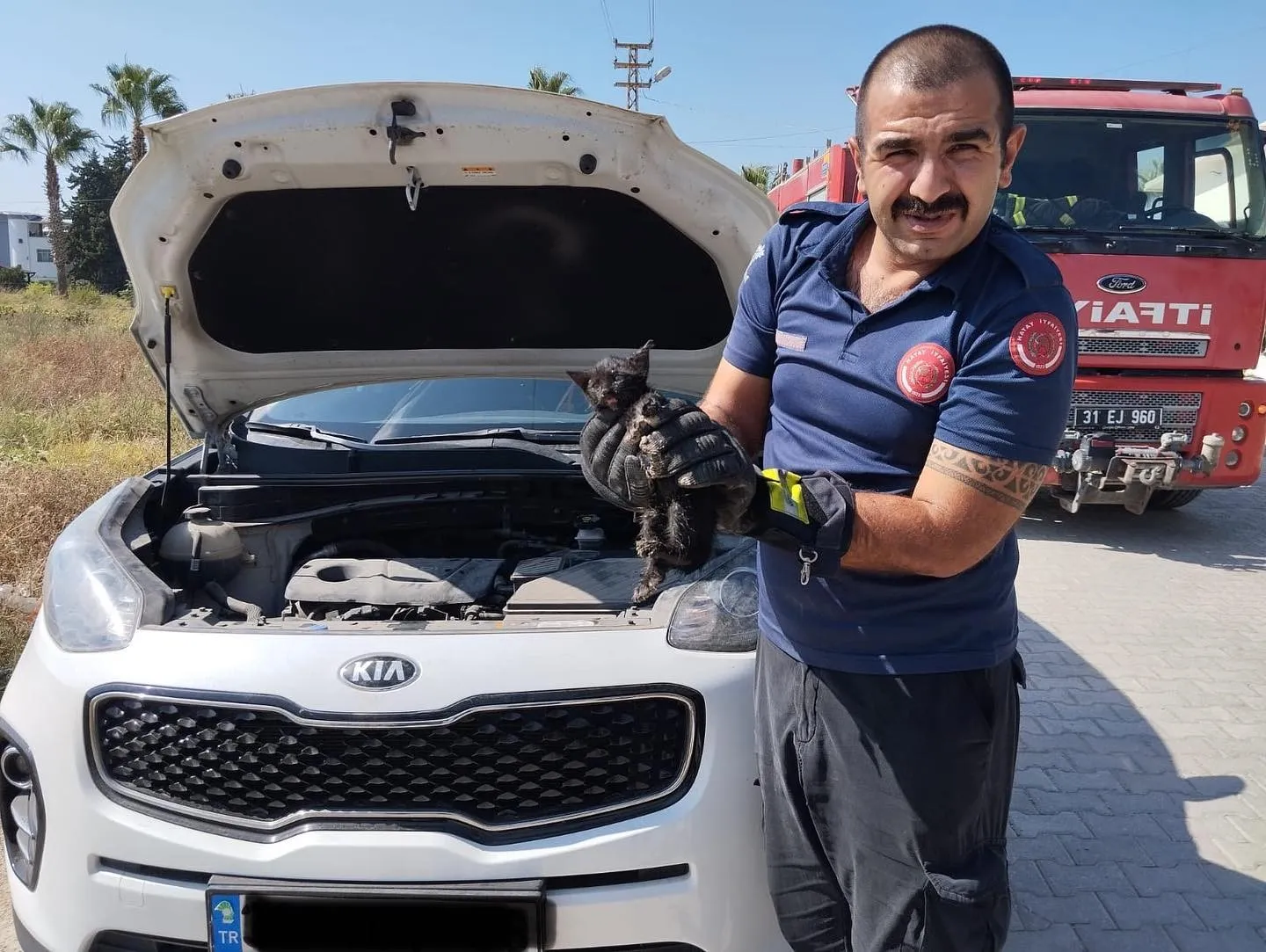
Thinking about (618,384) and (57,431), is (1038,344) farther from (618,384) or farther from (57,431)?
(57,431)

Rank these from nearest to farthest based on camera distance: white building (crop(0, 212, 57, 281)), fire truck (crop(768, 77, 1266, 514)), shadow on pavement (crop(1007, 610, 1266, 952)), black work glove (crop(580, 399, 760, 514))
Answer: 1. black work glove (crop(580, 399, 760, 514))
2. shadow on pavement (crop(1007, 610, 1266, 952))
3. fire truck (crop(768, 77, 1266, 514))
4. white building (crop(0, 212, 57, 281))

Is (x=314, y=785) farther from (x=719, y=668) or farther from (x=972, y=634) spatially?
(x=972, y=634)

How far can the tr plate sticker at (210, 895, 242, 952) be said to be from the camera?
5.21 feet

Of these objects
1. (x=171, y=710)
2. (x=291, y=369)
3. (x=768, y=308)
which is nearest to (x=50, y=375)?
(x=291, y=369)

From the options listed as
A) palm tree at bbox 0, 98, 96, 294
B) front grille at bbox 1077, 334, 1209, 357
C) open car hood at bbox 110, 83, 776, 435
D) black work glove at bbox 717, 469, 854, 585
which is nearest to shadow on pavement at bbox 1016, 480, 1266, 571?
front grille at bbox 1077, 334, 1209, 357

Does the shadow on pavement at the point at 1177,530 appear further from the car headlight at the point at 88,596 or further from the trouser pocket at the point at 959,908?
the car headlight at the point at 88,596

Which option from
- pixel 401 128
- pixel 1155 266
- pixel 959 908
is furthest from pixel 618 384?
pixel 1155 266

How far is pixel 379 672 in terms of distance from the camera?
1689mm

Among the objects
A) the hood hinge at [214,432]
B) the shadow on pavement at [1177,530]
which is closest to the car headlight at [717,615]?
the hood hinge at [214,432]

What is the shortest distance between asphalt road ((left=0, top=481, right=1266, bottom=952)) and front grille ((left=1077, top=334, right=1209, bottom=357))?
4.58 ft

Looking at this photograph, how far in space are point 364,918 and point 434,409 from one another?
2.01 metres

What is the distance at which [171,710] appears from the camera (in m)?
1.72

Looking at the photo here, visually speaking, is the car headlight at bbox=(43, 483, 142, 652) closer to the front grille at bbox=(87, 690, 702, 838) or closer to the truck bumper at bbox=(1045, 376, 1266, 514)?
the front grille at bbox=(87, 690, 702, 838)

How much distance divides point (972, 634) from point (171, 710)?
1508mm
